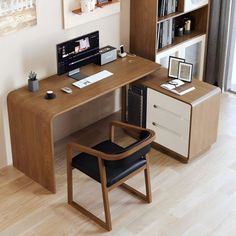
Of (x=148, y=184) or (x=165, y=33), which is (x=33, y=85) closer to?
(x=148, y=184)

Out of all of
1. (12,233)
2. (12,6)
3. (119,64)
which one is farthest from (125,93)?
(12,233)

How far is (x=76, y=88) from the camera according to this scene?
13.4 ft

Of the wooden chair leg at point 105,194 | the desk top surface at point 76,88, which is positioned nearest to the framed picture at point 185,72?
the desk top surface at point 76,88

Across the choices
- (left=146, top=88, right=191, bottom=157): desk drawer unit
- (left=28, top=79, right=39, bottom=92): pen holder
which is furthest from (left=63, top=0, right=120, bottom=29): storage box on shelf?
(left=146, top=88, right=191, bottom=157): desk drawer unit

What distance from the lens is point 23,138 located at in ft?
13.2

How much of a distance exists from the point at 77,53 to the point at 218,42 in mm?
1798

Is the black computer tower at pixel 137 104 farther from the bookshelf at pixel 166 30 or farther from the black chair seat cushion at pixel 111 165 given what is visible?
the black chair seat cushion at pixel 111 165

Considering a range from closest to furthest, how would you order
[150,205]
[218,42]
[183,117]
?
[150,205] → [183,117] → [218,42]

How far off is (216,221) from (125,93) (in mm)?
1518

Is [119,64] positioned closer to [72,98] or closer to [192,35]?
[72,98]

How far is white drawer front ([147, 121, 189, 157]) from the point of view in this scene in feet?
14.1

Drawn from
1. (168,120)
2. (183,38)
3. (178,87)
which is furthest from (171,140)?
(183,38)

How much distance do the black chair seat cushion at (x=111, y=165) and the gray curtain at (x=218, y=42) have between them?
2.08 m

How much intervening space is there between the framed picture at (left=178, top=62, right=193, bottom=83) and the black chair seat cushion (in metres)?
0.99
